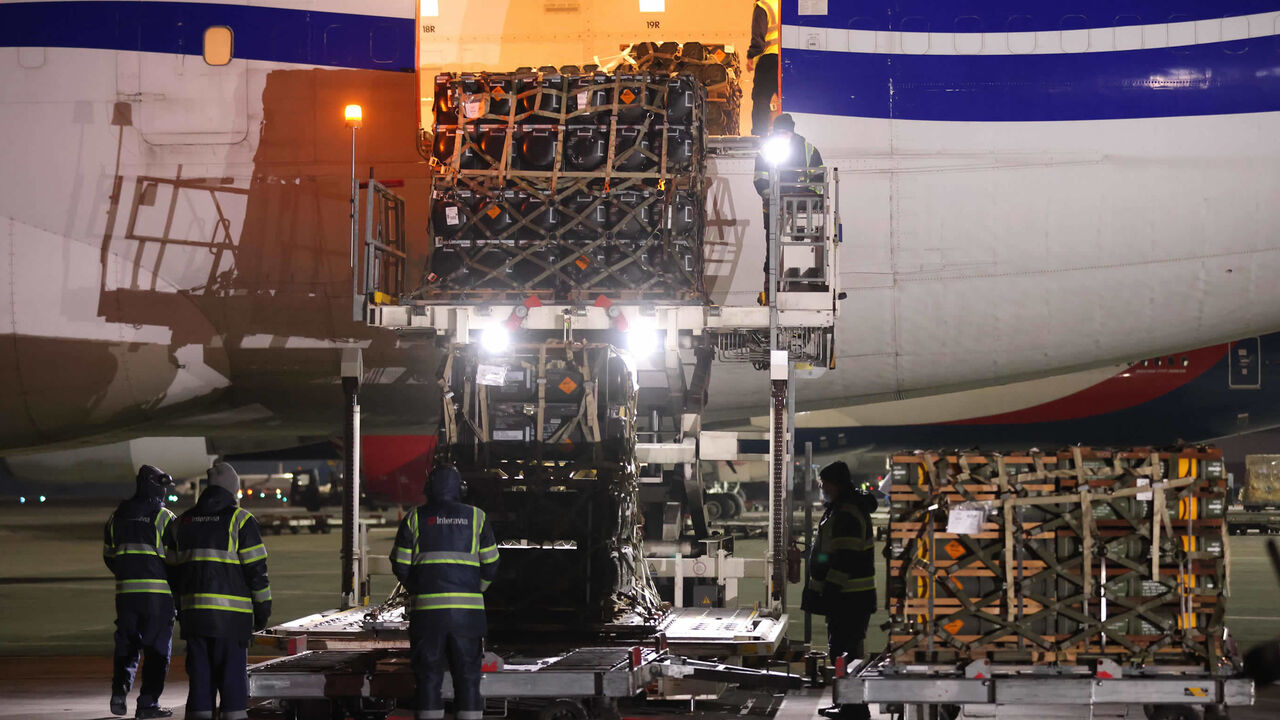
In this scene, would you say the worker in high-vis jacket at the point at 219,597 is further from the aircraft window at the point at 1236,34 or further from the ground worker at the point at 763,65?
the aircraft window at the point at 1236,34

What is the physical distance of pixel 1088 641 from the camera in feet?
25.4

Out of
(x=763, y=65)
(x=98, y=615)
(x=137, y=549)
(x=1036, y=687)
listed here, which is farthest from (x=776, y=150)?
(x=98, y=615)

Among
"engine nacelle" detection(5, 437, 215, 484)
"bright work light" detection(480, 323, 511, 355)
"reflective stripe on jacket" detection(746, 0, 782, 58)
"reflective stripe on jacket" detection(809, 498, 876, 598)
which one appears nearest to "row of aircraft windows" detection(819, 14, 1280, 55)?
"reflective stripe on jacket" detection(746, 0, 782, 58)

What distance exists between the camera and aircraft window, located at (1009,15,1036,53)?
12656 millimetres

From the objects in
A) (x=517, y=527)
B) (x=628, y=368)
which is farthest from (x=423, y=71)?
(x=517, y=527)

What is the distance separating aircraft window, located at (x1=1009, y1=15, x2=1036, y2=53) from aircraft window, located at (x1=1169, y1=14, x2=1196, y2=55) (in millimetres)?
1215

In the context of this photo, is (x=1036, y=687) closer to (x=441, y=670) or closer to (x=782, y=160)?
(x=441, y=670)

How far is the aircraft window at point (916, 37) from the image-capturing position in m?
12.8

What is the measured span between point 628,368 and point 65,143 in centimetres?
649

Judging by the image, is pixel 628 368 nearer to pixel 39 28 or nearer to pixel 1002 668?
pixel 1002 668

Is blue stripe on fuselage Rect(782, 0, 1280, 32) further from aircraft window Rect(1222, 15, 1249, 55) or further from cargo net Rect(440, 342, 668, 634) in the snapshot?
cargo net Rect(440, 342, 668, 634)

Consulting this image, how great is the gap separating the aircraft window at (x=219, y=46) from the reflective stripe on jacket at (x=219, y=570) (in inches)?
245

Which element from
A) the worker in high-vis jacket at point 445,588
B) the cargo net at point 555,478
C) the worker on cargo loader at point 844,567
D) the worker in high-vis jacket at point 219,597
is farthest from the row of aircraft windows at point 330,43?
the worker in high-vis jacket at point 445,588

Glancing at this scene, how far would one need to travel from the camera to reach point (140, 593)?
10.3 m
